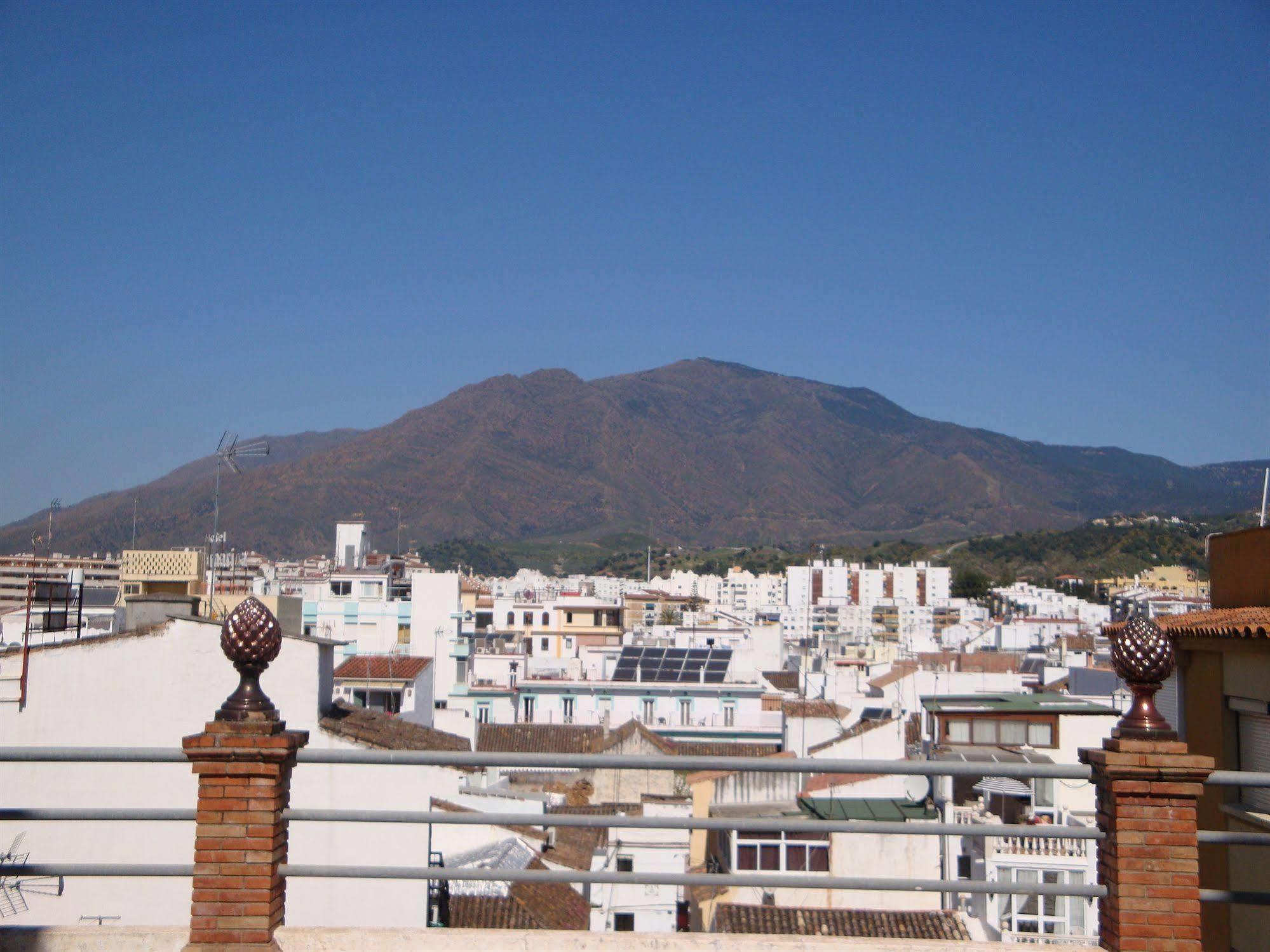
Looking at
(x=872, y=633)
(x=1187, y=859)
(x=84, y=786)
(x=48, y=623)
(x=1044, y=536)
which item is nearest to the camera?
(x=1187, y=859)

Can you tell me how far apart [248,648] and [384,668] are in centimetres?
2842

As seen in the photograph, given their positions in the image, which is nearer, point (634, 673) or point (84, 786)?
point (84, 786)

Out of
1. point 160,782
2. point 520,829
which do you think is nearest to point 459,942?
point 160,782

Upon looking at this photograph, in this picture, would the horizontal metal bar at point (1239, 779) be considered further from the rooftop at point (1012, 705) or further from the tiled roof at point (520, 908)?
the rooftop at point (1012, 705)

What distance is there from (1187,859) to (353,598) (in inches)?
1828

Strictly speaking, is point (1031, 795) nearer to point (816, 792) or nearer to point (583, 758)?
point (816, 792)

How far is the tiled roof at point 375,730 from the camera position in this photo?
1303cm

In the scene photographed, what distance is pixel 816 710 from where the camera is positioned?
35.8 m

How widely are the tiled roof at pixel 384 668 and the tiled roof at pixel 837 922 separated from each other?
55.3 ft

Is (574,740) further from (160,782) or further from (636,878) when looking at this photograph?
(636,878)

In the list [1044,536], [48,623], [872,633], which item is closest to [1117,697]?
[48,623]

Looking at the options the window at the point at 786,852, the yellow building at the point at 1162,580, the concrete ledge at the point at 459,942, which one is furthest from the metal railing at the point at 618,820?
the yellow building at the point at 1162,580

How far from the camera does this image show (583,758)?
4.40 meters

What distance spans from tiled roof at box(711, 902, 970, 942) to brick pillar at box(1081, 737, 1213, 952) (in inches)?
406
